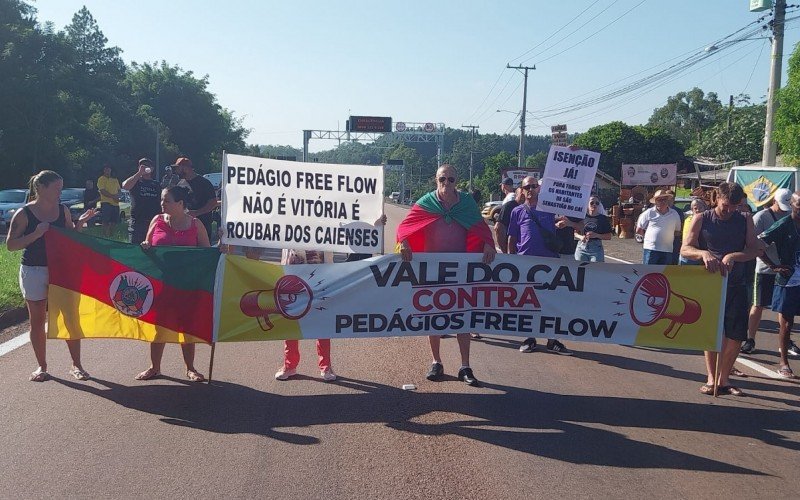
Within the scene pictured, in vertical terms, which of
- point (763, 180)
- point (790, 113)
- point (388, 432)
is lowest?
point (388, 432)

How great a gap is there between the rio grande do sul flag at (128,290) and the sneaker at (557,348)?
13.6ft

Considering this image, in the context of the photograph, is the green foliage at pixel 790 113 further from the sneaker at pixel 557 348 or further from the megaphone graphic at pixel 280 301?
the megaphone graphic at pixel 280 301

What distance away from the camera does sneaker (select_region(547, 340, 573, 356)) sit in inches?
358

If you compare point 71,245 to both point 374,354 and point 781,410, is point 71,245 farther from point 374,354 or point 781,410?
point 781,410

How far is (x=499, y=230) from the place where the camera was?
10055 mm

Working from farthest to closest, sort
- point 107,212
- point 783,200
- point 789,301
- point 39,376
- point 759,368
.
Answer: point 107,212
point 783,200
point 759,368
point 789,301
point 39,376

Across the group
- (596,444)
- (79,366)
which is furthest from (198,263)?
(596,444)

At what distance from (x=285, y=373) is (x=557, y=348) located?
3.39 meters

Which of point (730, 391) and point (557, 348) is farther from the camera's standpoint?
point (557, 348)

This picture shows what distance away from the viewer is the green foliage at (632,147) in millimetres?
61094

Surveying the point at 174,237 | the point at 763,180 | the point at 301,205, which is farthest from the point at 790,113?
Answer: the point at 174,237

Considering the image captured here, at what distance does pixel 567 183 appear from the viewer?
8.57 meters

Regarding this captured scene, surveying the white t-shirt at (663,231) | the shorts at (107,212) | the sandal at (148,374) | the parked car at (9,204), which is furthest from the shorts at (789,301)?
the parked car at (9,204)

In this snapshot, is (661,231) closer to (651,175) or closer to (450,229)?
(450,229)
